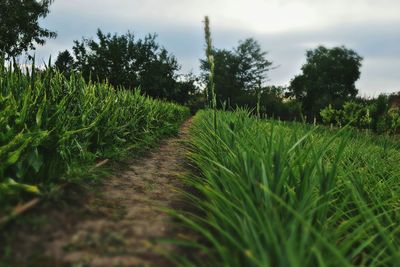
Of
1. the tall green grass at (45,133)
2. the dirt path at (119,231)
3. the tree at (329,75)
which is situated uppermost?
the tree at (329,75)

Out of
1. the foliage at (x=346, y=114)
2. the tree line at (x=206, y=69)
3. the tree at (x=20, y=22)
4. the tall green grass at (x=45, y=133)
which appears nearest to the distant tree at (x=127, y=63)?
the tree line at (x=206, y=69)

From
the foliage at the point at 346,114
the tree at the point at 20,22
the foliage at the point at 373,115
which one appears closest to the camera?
the foliage at the point at 373,115

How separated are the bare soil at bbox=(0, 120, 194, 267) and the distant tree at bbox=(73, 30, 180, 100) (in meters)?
33.4

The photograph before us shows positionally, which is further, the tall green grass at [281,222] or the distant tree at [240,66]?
the distant tree at [240,66]

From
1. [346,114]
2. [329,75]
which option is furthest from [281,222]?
[329,75]

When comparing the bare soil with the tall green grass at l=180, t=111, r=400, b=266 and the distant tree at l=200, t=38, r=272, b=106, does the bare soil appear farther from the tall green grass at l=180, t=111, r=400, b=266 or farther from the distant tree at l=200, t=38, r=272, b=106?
the distant tree at l=200, t=38, r=272, b=106

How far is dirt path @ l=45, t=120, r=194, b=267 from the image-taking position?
163 centimetres

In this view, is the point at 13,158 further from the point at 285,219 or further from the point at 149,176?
the point at 285,219

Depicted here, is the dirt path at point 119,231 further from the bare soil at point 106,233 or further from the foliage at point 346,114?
the foliage at point 346,114

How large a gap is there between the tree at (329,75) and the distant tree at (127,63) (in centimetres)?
2238

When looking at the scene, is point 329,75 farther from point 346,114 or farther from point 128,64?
point 346,114

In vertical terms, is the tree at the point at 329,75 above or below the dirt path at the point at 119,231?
above

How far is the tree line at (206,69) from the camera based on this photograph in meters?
21.2

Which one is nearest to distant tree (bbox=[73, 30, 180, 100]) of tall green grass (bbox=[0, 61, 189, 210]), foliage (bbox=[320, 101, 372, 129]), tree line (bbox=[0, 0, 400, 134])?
tree line (bbox=[0, 0, 400, 134])
